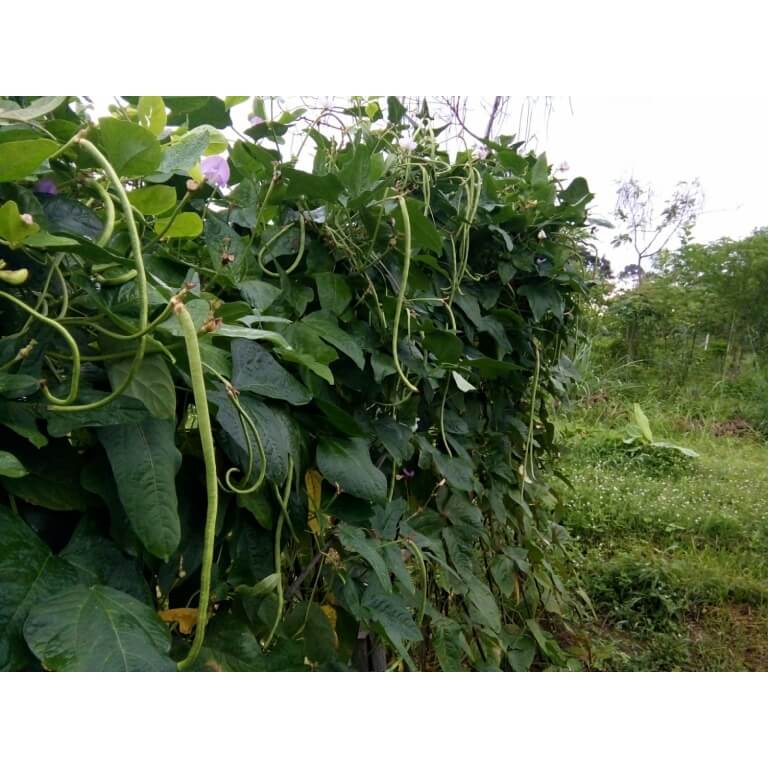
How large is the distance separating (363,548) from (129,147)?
381mm

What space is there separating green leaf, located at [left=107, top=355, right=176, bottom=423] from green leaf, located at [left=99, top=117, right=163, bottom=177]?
0.41 feet

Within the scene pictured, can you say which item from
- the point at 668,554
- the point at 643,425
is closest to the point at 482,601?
the point at 668,554

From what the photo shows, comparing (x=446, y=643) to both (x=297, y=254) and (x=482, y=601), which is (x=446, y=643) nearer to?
(x=482, y=601)

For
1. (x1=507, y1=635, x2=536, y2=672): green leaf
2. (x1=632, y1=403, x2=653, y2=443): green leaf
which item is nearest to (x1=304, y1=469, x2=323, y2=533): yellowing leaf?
(x1=507, y1=635, x2=536, y2=672): green leaf

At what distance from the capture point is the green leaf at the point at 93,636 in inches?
13.6

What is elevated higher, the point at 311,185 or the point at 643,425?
the point at 311,185

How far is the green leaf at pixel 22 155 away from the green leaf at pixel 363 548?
15.4 inches

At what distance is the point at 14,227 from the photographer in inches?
14.3

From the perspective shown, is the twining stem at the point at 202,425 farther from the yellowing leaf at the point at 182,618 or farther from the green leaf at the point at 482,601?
the green leaf at the point at 482,601

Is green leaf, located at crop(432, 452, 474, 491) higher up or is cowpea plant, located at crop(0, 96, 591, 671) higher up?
cowpea plant, located at crop(0, 96, 591, 671)

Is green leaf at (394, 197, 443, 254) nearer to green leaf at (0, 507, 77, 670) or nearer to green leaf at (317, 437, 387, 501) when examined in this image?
green leaf at (317, 437, 387, 501)

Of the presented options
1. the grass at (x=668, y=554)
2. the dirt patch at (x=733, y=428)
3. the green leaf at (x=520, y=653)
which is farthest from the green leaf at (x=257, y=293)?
the dirt patch at (x=733, y=428)

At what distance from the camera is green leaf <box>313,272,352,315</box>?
2.21ft
